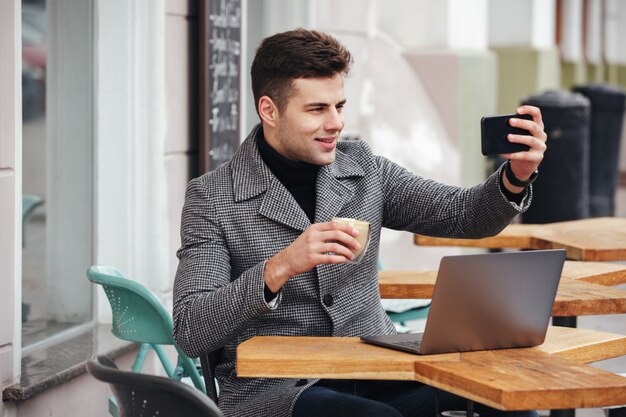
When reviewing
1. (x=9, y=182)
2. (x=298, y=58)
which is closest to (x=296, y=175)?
(x=298, y=58)

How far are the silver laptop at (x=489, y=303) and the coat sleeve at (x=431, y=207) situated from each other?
65cm

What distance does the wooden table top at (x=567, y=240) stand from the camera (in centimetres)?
499

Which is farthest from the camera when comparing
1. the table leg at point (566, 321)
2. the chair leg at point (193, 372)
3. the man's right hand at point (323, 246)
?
the table leg at point (566, 321)

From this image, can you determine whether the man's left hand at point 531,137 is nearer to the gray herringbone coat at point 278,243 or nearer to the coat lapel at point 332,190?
the gray herringbone coat at point 278,243

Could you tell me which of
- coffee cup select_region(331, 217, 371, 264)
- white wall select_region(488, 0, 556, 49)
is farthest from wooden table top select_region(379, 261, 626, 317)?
white wall select_region(488, 0, 556, 49)

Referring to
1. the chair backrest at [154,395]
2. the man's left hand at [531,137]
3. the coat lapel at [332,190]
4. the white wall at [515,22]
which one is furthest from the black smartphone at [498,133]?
the white wall at [515,22]

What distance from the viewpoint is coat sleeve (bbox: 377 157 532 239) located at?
357 cm

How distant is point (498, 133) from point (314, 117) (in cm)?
53

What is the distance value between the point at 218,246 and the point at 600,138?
10.1 m

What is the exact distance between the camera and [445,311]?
276 cm

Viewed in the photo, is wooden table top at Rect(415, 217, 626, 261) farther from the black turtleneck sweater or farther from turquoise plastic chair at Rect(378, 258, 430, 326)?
the black turtleneck sweater

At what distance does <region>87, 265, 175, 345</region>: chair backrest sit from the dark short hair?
0.71 metres

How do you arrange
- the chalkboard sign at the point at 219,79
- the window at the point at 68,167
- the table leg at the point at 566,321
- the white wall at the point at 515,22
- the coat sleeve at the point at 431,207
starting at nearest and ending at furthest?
the coat sleeve at the point at 431,207, the table leg at the point at 566,321, the window at the point at 68,167, the chalkboard sign at the point at 219,79, the white wall at the point at 515,22

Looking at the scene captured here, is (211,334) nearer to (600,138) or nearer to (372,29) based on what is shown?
(372,29)
